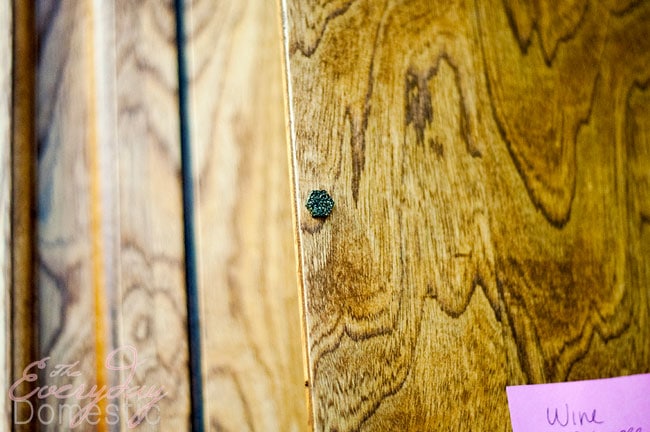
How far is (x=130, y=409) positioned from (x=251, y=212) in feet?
0.72

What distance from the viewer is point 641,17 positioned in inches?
24.4

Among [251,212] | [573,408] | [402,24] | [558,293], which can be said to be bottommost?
[573,408]

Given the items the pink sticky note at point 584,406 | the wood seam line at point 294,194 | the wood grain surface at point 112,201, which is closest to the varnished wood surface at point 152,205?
the wood grain surface at point 112,201

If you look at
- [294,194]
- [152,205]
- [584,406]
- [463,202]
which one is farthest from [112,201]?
[584,406]

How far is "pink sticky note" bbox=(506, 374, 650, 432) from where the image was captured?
49cm

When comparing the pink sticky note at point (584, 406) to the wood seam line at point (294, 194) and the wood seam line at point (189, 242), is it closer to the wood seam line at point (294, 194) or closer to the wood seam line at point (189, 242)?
the wood seam line at point (294, 194)

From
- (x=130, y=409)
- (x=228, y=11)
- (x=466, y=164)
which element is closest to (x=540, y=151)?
(x=466, y=164)

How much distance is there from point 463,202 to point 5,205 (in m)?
0.42

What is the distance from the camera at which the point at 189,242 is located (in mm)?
568

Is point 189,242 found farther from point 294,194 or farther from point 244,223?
point 294,194

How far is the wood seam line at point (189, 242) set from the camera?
1.79 feet

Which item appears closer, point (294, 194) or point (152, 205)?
point (294, 194)

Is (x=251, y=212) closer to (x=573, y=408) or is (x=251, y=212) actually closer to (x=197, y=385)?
(x=197, y=385)

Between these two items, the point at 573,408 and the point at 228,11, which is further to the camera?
the point at 228,11
